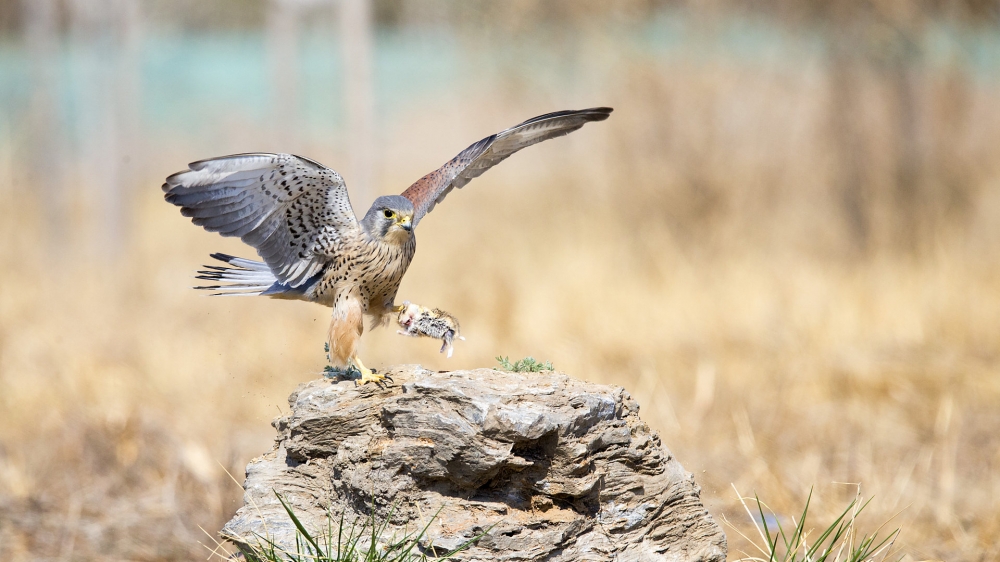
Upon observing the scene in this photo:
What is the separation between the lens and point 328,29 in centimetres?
1933

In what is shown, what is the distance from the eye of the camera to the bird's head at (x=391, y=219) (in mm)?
3434

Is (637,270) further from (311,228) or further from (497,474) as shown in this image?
(497,474)

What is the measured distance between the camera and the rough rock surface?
9.12 ft

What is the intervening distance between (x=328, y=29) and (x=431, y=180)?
54.7ft

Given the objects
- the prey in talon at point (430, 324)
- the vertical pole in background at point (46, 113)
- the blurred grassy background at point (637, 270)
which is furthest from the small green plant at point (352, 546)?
the vertical pole in background at point (46, 113)

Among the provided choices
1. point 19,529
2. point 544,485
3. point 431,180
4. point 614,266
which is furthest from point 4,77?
point 544,485

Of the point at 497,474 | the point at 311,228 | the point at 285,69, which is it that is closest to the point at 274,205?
the point at 311,228

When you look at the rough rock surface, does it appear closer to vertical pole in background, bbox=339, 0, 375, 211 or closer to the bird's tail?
the bird's tail

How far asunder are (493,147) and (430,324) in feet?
2.86

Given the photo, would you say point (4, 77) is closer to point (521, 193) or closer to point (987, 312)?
point (521, 193)

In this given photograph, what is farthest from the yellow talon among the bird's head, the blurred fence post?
the blurred fence post

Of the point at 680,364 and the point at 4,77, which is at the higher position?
the point at 4,77

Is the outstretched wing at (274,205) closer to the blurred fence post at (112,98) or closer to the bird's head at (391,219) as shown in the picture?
the bird's head at (391,219)

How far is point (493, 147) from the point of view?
3906 millimetres
